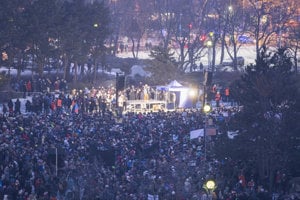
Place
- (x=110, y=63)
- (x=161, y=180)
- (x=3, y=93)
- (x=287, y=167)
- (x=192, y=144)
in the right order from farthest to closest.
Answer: (x=110, y=63), (x=3, y=93), (x=192, y=144), (x=287, y=167), (x=161, y=180)

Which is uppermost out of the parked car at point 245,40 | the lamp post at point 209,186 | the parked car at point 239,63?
the parked car at point 245,40

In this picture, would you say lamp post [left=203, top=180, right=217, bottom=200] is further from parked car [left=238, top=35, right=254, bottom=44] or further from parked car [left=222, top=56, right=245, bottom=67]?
parked car [left=238, top=35, right=254, bottom=44]

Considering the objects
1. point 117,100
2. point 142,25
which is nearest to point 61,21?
point 117,100

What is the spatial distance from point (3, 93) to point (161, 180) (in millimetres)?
17439

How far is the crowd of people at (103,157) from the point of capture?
997 inches

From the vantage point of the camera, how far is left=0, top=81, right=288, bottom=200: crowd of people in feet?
83.0

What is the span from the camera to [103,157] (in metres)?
28.7

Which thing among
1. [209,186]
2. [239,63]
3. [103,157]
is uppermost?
[239,63]

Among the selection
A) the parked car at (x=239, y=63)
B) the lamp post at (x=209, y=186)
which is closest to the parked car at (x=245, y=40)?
the parked car at (x=239, y=63)

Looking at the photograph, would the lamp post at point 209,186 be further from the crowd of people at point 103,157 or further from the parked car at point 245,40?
the parked car at point 245,40

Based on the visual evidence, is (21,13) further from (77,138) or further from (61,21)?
(77,138)

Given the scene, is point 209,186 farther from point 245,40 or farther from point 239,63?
point 245,40

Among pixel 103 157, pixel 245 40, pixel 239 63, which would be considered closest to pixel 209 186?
pixel 103 157

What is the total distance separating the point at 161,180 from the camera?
25984 mm
